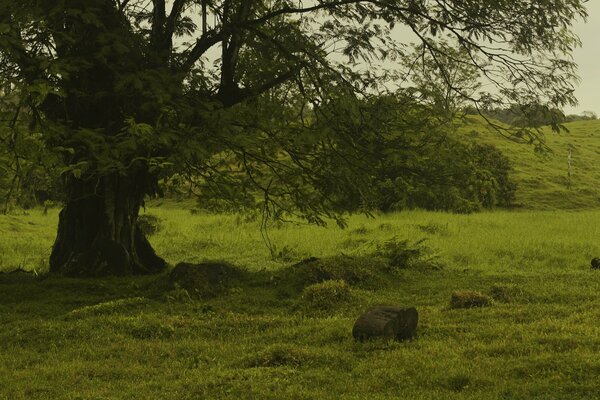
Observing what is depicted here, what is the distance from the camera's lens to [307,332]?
32.1 feet

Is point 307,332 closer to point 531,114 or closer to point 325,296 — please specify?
point 325,296

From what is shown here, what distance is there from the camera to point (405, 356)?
8031 mm

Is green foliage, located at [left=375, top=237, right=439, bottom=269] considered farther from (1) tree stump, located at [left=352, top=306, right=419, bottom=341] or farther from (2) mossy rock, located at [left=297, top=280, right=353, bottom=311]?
(1) tree stump, located at [left=352, top=306, right=419, bottom=341]

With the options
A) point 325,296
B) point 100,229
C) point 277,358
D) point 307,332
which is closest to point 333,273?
point 325,296

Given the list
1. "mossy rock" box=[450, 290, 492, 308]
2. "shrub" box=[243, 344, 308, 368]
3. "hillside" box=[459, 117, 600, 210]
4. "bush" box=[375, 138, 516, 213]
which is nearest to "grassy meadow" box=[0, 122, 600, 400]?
"shrub" box=[243, 344, 308, 368]

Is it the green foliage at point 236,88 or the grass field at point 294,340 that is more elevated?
the green foliage at point 236,88

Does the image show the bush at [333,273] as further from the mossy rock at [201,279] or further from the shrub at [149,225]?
the shrub at [149,225]

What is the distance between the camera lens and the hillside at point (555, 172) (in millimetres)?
46969

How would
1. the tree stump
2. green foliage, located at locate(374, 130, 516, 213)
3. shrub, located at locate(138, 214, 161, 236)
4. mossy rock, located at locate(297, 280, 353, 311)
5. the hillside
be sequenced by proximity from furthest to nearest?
the hillside, shrub, located at locate(138, 214, 161, 236), green foliage, located at locate(374, 130, 516, 213), mossy rock, located at locate(297, 280, 353, 311), the tree stump

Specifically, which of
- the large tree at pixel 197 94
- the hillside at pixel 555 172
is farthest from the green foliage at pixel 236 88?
the hillside at pixel 555 172

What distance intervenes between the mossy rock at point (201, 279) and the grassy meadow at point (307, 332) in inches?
9.0

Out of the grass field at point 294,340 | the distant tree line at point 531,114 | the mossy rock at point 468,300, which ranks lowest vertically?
the grass field at point 294,340

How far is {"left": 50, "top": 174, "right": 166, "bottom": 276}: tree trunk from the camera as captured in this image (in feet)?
47.3

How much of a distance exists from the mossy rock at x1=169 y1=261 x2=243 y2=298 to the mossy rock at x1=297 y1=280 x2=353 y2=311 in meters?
1.84
